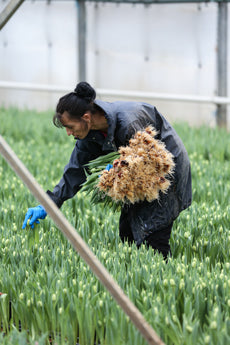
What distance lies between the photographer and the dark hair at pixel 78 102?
2.87 m

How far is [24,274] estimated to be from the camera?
294 centimetres

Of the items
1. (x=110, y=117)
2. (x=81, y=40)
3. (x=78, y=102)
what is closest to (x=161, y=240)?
(x=110, y=117)

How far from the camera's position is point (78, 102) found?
2.88 meters

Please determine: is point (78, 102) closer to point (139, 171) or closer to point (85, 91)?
point (85, 91)

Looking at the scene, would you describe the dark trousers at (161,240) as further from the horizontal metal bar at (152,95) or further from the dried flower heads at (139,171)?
the horizontal metal bar at (152,95)

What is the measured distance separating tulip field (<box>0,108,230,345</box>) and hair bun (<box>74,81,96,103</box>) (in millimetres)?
779

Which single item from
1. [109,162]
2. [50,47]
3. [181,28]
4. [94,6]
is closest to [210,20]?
[181,28]

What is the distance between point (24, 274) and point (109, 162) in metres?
0.71

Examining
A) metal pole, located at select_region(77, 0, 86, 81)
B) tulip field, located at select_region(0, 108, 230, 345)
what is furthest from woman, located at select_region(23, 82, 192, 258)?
metal pole, located at select_region(77, 0, 86, 81)

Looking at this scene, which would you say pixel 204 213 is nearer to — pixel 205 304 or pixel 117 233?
pixel 117 233

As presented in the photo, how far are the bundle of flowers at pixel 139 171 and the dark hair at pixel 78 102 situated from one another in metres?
0.26

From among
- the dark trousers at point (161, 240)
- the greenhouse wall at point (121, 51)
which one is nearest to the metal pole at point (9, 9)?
the dark trousers at point (161, 240)

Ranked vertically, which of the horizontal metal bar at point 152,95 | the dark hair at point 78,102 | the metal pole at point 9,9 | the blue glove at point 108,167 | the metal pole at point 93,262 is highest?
the metal pole at point 9,9

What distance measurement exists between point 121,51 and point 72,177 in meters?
6.41
